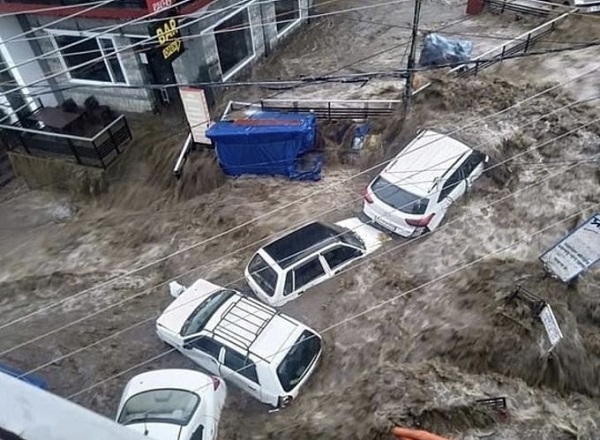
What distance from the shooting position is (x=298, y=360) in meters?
8.78

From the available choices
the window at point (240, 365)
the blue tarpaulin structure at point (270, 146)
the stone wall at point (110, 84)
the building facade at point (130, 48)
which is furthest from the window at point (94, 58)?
the window at point (240, 365)

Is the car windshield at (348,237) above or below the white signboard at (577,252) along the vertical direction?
below

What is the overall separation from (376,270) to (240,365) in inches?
132

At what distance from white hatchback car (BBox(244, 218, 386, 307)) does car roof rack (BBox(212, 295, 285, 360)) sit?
0.63 m

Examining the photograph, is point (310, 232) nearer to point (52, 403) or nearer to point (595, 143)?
point (595, 143)

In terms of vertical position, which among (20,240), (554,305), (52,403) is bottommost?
(20,240)

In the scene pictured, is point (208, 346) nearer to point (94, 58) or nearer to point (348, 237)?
point (348, 237)

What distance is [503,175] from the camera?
38.8 feet

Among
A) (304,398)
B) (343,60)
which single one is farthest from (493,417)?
(343,60)

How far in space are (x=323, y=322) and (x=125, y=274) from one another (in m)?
4.89

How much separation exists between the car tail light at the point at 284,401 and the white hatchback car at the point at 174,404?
37.8 inches

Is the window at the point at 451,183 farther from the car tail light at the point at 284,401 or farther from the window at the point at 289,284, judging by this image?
the car tail light at the point at 284,401

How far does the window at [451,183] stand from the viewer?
1098cm

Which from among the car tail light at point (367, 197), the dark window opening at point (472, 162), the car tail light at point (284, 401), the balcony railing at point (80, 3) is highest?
the balcony railing at point (80, 3)
